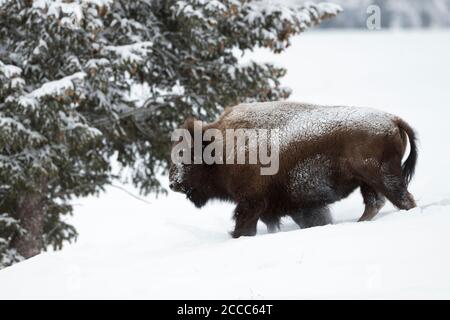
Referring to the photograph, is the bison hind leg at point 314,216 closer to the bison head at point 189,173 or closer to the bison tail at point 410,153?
the bison tail at point 410,153

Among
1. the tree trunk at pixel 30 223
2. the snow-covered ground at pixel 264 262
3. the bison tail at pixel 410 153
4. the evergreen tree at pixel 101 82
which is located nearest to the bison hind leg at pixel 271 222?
the snow-covered ground at pixel 264 262

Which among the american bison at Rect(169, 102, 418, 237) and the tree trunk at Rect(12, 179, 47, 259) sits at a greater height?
the american bison at Rect(169, 102, 418, 237)

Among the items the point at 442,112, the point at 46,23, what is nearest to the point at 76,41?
the point at 46,23

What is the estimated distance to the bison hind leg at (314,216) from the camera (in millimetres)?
7090

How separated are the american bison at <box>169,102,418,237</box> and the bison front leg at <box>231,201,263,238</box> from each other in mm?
10

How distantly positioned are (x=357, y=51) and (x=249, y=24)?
3630 cm

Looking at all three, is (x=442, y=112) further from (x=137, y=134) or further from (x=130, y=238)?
(x=130, y=238)

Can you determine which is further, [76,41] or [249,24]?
[249,24]

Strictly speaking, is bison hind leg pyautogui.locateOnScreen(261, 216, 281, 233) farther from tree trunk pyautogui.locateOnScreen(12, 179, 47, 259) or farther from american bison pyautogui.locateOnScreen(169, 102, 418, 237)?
tree trunk pyautogui.locateOnScreen(12, 179, 47, 259)

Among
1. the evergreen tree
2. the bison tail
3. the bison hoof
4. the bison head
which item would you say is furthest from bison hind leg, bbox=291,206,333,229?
the evergreen tree

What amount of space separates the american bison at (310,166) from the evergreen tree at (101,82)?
8.08 feet

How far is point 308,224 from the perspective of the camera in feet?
23.4

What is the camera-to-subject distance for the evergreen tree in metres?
9.04

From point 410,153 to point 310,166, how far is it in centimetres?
100
